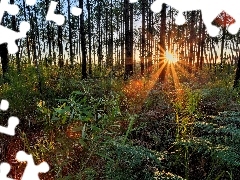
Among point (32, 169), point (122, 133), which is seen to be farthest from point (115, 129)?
point (32, 169)

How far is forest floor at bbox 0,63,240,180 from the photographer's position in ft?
9.29

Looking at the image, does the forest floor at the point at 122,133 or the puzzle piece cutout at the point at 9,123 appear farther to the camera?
the puzzle piece cutout at the point at 9,123

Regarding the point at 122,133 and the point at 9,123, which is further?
the point at 9,123

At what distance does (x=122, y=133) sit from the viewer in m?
4.49

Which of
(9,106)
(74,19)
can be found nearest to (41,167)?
(9,106)

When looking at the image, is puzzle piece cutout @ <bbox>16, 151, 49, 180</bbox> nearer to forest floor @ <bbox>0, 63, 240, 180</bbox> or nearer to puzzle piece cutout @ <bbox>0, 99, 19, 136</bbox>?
forest floor @ <bbox>0, 63, 240, 180</bbox>

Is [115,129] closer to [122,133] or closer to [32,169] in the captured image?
[122,133]

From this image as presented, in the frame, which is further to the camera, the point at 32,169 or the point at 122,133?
the point at 122,133

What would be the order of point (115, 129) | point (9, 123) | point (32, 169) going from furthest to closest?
point (9, 123) → point (115, 129) → point (32, 169)

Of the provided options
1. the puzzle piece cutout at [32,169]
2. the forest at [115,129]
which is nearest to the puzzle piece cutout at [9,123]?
the forest at [115,129]

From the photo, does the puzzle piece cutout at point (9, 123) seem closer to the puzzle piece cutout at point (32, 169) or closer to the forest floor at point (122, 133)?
the forest floor at point (122, 133)

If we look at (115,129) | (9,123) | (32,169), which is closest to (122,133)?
(115,129)

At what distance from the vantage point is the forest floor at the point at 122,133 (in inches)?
111

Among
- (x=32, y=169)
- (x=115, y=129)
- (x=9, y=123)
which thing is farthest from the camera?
(x=9, y=123)
